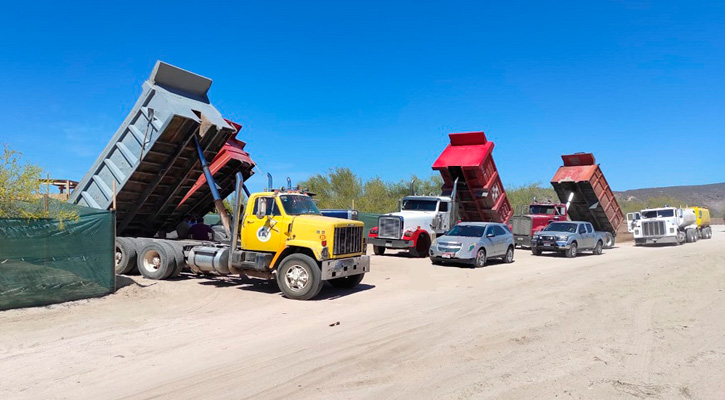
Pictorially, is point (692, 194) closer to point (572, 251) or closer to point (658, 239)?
point (658, 239)

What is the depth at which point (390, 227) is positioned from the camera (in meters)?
20.2

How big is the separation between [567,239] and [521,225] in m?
3.91

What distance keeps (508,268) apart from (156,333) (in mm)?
12399

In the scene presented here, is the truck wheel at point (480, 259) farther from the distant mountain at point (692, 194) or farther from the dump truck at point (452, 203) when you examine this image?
the distant mountain at point (692, 194)

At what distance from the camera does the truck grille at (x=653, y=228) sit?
29703 mm

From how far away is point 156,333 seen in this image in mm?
7492

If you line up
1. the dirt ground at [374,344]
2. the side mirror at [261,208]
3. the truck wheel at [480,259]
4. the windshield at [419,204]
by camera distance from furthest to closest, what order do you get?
the windshield at [419,204] → the truck wheel at [480,259] → the side mirror at [261,208] → the dirt ground at [374,344]

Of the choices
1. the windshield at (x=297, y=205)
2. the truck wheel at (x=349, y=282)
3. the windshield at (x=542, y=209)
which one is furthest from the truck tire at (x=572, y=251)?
the windshield at (x=297, y=205)

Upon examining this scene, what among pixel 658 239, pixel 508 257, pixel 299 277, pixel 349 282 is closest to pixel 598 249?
pixel 508 257

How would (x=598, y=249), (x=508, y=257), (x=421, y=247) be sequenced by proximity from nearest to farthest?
(x=508, y=257) < (x=421, y=247) < (x=598, y=249)

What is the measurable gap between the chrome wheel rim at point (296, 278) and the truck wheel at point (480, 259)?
26.7 ft

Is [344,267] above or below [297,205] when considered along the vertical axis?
below

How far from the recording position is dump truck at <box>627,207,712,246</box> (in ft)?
97.0

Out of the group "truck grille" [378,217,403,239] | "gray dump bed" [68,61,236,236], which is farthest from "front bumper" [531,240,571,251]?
"gray dump bed" [68,61,236,236]
